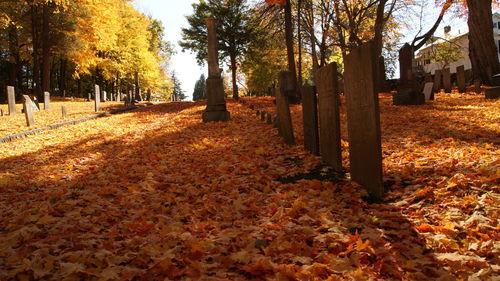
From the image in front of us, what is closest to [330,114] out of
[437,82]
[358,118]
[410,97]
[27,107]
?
[358,118]

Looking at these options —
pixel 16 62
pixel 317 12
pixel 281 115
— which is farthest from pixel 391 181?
pixel 16 62

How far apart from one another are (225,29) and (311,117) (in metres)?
24.4

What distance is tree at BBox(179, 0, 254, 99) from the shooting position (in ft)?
94.3

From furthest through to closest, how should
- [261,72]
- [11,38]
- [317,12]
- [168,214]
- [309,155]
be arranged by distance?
[261,72]
[11,38]
[317,12]
[309,155]
[168,214]

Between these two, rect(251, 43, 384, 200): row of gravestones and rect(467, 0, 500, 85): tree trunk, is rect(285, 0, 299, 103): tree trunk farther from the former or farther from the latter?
rect(251, 43, 384, 200): row of gravestones

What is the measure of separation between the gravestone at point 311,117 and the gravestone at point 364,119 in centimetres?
173

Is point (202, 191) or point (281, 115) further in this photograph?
point (281, 115)

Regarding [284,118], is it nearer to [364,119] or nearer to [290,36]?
[364,119]

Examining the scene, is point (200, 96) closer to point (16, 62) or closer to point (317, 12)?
point (16, 62)

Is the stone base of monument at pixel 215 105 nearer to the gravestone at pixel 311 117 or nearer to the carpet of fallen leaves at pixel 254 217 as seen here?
the carpet of fallen leaves at pixel 254 217

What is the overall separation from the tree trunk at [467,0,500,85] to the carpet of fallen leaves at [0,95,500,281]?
11303 mm

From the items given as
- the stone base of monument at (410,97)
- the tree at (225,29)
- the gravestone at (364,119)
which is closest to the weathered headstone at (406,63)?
the stone base of monument at (410,97)

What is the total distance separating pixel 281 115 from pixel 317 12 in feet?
62.8

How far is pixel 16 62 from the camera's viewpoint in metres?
33.1
